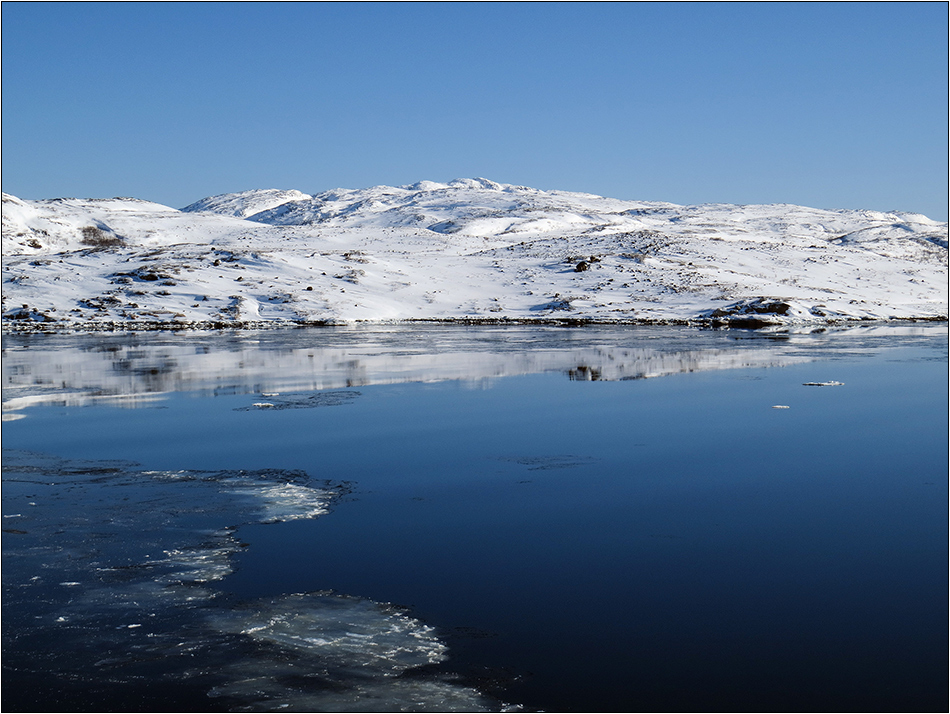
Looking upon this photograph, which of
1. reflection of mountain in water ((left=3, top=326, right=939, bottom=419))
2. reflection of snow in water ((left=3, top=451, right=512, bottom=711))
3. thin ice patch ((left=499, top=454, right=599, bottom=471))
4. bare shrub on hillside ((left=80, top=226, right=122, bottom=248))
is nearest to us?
reflection of snow in water ((left=3, top=451, right=512, bottom=711))

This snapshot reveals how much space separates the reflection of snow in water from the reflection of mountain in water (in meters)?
7.54

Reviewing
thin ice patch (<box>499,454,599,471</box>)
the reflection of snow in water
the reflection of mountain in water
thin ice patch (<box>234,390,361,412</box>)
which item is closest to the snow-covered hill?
the reflection of mountain in water

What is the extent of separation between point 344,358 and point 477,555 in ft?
58.4

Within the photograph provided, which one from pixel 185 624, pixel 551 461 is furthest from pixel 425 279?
pixel 185 624

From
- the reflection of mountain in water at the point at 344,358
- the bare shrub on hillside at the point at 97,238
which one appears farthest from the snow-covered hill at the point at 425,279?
the reflection of mountain in water at the point at 344,358

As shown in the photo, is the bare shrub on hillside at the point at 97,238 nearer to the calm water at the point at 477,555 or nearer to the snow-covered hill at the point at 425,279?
the snow-covered hill at the point at 425,279

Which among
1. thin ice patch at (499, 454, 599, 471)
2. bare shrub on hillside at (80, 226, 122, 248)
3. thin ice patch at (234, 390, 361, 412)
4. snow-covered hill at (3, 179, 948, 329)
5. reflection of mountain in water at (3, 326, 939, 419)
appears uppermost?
bare shrub on hillside at (80, 226, 122, 248)

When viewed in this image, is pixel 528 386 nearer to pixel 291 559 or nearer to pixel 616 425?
pixel 616 425

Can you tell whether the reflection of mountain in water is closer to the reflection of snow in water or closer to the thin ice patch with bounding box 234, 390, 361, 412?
the thin ice patch with bounding box 234, 390, 361, 412

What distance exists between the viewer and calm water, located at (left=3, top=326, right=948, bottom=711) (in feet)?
17.2

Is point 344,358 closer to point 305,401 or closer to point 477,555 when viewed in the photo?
point 305,401

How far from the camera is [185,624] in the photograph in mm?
6027

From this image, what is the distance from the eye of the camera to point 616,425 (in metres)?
13.4

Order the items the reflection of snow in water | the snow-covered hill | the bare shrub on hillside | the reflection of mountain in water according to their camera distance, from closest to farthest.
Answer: the reflection of snow in water, the reflection of mountain in water, the snow-covered hill, the bare shrub on hillside
